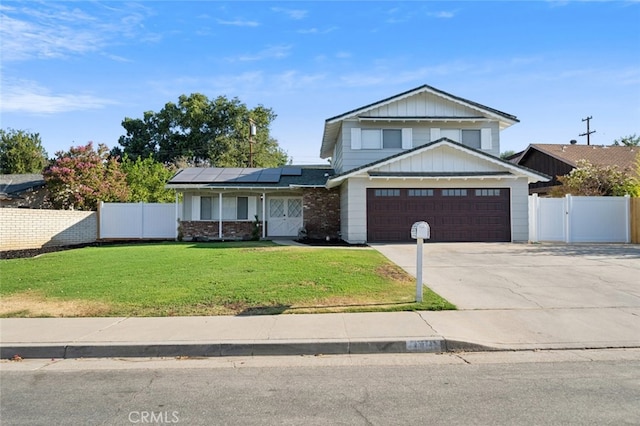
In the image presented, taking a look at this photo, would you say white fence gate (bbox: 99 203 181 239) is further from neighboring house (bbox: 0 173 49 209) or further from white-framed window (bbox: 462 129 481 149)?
white-framed window (bbox: 462 129 481 149)

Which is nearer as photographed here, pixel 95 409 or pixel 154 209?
pixel 95 409

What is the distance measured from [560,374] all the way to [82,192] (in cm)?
2603

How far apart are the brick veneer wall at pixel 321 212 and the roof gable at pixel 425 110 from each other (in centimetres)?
348

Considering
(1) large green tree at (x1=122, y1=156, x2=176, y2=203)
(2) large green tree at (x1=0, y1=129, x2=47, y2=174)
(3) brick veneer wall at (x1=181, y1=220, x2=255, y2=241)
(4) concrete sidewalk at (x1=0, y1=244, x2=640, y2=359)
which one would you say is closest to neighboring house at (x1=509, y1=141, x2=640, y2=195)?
(3) brick veneer wall at (x1=181, y1=220, x2=255, y2=241)

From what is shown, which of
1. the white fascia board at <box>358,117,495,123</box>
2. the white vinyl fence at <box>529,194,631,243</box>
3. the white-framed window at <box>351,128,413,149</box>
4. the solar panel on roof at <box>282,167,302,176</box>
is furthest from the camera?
the solar panel on roof at <box>282,167,302,176</box>

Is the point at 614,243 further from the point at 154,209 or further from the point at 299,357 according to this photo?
the point at 154,209

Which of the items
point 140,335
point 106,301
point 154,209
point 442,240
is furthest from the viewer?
point 154,209

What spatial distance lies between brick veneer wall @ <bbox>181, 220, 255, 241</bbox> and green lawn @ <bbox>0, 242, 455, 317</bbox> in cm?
894

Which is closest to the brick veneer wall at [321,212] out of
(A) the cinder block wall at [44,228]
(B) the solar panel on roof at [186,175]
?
(B) the solar panel on roof at [186,175]

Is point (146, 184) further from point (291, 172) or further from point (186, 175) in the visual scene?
point (291, 172)

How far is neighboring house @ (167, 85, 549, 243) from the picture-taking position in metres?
18.2

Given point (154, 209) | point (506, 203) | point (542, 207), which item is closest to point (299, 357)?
point (506, 203)

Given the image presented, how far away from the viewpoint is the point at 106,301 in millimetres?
8641

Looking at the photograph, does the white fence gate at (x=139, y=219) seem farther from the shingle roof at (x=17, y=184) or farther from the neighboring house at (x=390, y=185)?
the shingle roof at (x=17, y=184)
